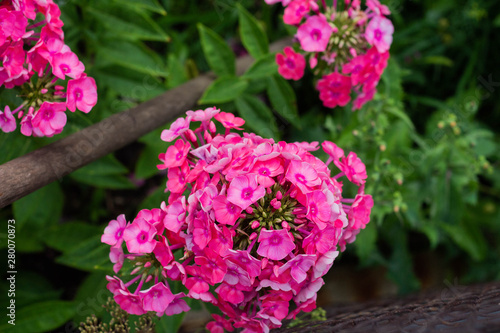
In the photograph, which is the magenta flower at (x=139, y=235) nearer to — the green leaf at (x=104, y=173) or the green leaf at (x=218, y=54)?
the green leaf at (x=104, y=173)

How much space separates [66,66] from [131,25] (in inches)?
18.4

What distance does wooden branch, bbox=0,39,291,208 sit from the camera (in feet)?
3.25

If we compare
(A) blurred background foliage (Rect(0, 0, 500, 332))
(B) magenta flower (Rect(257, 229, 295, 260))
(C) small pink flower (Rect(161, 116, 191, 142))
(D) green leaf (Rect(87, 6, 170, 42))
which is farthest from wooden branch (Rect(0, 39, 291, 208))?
(B) magenta flower (Rect(257, 229, 295, 260))

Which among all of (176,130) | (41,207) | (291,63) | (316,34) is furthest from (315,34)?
(41,207)

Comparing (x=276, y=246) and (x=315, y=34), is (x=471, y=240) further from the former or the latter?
(x=276, y=246)

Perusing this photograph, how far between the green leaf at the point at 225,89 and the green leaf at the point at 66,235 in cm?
58

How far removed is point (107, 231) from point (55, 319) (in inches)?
24.5

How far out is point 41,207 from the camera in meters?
1.38

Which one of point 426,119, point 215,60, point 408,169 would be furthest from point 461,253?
point 215,60

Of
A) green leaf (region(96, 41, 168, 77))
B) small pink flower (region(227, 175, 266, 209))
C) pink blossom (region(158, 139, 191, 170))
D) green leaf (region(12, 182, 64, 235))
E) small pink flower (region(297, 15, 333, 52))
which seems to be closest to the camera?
small pink flower (region(227, 175, 266, 209))

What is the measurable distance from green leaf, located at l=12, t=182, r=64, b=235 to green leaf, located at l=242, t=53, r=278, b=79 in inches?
27.6

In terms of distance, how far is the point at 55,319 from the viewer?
4.40 ft

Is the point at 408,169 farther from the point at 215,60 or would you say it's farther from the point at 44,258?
the point at 44,258

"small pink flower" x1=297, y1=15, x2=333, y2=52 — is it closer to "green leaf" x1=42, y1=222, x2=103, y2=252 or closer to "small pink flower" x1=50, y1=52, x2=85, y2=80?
"small pink flower" x1=50, y1=52, x2=85, y2=80
